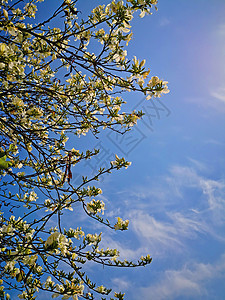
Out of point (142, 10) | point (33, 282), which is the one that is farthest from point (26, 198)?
point (142, 10)

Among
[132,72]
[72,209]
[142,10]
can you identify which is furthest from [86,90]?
[72,209]

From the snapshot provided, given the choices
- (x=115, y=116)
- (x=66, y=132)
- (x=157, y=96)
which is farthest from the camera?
(x=66, y=132)

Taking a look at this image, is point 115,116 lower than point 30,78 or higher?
lower

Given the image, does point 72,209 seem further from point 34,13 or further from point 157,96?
point 34,13

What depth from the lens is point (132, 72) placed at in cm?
209

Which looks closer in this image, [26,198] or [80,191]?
[80,191]

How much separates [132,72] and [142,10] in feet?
1.63

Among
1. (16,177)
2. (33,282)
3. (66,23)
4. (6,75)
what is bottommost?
(33,282)

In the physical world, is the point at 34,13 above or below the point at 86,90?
above

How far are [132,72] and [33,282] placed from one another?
6.63 ft

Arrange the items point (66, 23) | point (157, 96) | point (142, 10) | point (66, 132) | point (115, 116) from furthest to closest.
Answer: point (66, 132) → point (66, 23) → point (115, 116) → point (157, 96) → point (142, 10)

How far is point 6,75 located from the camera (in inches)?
98.6

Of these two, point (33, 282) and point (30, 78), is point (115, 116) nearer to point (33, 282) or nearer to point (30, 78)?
point (30, 78)

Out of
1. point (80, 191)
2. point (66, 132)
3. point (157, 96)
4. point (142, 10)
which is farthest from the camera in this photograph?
→ point (66, 132)
